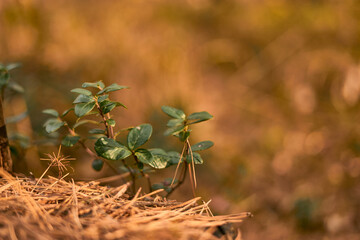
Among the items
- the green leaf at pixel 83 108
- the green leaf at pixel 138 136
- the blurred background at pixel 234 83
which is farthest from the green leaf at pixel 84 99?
the blurred background at pixel 234 83

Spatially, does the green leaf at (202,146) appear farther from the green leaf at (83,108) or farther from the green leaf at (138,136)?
the green leaf at (83,108)

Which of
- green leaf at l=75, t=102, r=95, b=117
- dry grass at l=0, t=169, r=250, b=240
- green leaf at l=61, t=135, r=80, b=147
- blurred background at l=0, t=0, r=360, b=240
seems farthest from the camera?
blurred background at l=0, t=0, r=360, b=240

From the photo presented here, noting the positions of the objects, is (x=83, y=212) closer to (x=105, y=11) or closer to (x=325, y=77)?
(x=105, y=11)

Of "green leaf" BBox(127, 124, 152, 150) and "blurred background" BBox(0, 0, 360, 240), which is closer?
"green leaf" BBox(127, 124, 152, 150)

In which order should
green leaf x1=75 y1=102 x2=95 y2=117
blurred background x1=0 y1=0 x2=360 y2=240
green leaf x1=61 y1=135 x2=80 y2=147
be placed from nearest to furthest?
green leaf x1=75 y1=102 x2=95 y2=117, green leaf x1=61 y1=135 x2=80 y2=147, blurred background x1=0 y1=0 x2=360 y2=240

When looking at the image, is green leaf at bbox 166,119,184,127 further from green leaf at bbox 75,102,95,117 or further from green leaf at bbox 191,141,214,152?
green leaf at bbox 75,102,95,117

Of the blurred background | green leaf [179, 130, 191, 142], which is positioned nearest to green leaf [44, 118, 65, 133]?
green leaf [179, 130, 191, 142]

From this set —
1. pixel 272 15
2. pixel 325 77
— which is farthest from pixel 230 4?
pixel 325 77
